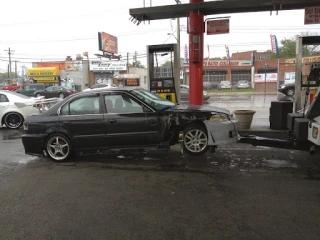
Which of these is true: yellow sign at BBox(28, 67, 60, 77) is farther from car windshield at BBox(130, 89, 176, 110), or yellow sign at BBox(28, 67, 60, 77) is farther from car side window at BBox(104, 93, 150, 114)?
car side window at BBox(104, 93, 150, 114)

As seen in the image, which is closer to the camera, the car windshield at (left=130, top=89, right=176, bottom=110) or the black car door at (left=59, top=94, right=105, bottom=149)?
the black car door at (left=59, top=94, right=105, bottom=149)

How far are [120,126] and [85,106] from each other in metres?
0.91

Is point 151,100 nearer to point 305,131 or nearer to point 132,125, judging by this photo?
point 132,125

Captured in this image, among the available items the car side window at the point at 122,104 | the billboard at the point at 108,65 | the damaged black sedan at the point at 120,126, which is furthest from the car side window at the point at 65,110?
the billboard at the point at 108,65

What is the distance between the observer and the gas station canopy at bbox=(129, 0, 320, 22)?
841 centimetres

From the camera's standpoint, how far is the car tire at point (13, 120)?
11.9 m

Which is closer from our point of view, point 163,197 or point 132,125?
point 163,197

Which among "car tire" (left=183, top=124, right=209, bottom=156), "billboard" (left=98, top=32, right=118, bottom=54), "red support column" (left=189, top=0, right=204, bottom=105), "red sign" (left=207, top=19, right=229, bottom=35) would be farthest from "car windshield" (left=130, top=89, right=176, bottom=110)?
"billboard" (left=98, top=32, right=118, bottom=54)

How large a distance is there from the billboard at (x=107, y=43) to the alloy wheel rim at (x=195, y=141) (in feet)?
160

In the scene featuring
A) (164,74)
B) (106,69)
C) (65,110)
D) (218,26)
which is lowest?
(65,110)

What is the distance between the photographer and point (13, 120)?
12.0 m

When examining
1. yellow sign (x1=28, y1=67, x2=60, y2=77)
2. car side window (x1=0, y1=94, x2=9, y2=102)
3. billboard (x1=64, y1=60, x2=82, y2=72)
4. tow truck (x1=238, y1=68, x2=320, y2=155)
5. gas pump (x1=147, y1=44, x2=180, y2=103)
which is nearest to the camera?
tow truck (x1=238, y1=68, x2=320, y2=155)

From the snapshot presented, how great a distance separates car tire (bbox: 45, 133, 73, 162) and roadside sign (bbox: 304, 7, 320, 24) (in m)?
7.52

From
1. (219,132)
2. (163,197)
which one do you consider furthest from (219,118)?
(163,197)
